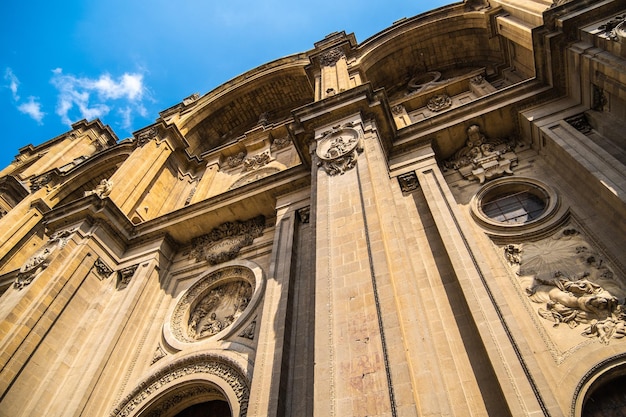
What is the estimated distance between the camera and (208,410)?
30.0 ft

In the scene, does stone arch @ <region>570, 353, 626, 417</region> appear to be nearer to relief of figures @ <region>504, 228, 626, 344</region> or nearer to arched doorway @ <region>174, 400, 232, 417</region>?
relief of figures @ <region>504, 228, 626, 344</region>

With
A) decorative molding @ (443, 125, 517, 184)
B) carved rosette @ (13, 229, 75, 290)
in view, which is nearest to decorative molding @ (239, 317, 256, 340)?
carved rosette @ (13, 229, 75, 290)

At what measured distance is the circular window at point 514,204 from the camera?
28.1 feet

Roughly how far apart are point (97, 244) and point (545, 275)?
11866mm

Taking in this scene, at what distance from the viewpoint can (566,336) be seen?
6.23m

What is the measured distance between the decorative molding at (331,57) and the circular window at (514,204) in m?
9.45

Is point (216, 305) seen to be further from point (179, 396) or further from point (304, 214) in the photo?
point (304, 214)

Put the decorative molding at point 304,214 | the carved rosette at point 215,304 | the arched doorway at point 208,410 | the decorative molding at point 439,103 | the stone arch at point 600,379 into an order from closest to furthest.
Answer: the stone arch at point 600,379 < the arched doorway at point 208,410 < the carved rosette at point 215,304 < the decorative molding at point 304,214 < the decorative molding at point 439,103

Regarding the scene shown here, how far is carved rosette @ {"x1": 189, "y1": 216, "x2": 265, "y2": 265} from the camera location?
1205cm

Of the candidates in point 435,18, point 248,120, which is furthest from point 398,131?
point 248,120

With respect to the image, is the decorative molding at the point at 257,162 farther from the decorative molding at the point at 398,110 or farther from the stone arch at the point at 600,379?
the stone arch at the point at 600,379

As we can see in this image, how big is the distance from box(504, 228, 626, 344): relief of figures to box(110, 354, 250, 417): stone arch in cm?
593

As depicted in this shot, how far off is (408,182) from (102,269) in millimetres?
9285

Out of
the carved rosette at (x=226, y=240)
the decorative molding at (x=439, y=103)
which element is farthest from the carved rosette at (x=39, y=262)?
the decorative molding at (x=439, y=103)
